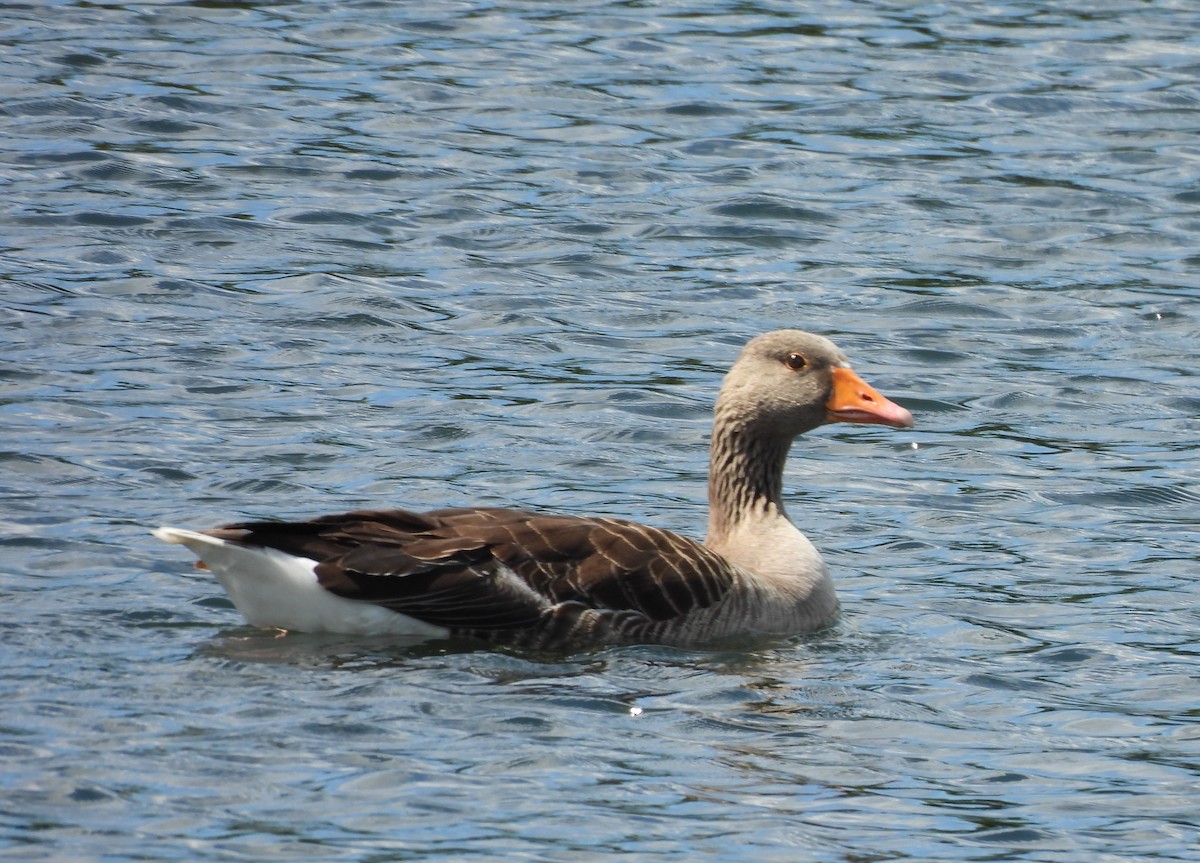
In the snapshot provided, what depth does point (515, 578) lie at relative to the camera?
9.82 metres

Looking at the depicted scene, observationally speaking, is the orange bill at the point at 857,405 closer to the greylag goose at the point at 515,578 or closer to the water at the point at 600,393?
the greylag goose at the point at 515,578

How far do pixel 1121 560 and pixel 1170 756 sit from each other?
292 cm

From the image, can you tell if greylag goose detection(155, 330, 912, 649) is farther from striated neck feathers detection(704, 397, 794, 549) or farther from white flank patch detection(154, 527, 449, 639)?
striated neck feathers detection(704, 397, 794, 549)

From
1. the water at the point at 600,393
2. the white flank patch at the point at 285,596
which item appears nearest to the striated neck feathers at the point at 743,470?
the water at the point at 600,393

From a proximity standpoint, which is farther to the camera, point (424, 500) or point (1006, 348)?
point (1006, 348)

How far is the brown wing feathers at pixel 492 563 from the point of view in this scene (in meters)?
9.59

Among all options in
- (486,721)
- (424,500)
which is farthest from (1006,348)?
(486,721)

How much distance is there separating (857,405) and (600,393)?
3.66 metres

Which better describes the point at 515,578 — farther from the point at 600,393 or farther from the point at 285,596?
the point at 600,393

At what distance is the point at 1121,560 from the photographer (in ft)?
37.9

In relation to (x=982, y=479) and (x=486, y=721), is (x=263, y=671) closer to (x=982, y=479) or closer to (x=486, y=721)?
(x=486, y=721)

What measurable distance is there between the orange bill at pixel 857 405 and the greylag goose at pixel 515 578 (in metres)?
0.01

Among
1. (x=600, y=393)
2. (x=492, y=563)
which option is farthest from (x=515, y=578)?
(x=600, y=393)

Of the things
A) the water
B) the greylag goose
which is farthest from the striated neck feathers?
the water
